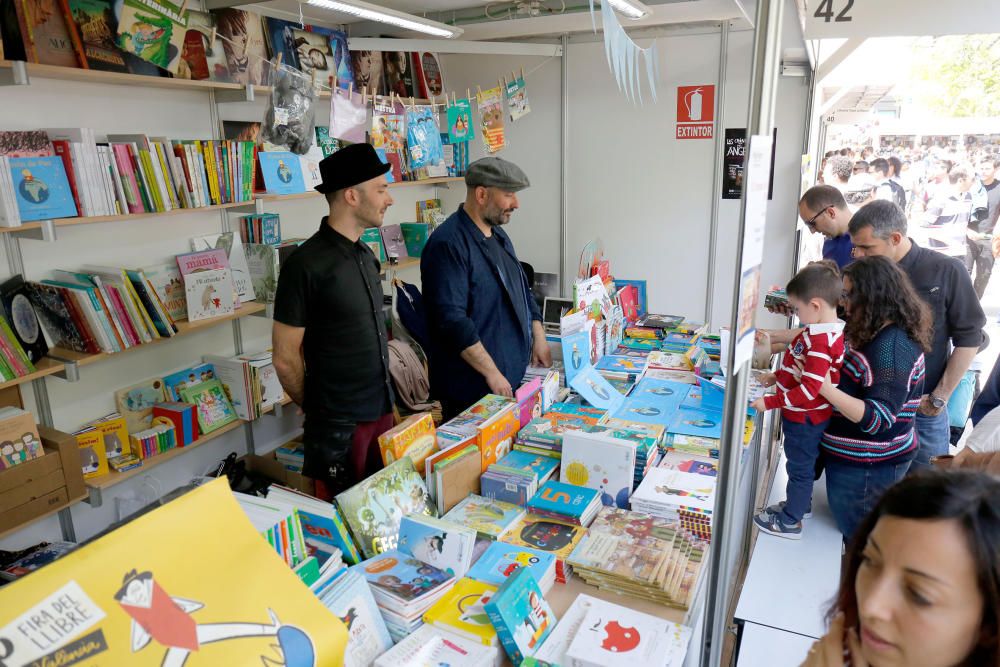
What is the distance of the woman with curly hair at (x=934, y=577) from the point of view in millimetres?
950

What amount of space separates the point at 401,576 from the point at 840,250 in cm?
335

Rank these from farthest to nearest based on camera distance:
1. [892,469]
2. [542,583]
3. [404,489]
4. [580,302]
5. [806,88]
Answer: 1. [806,88]
2. [580,302]
3. [892,469]
4. [404,489]
5. [542,583]

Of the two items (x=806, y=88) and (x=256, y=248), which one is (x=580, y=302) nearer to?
(x=256, y=248)

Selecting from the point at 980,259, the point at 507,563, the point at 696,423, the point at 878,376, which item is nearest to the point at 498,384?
the point at 696,423

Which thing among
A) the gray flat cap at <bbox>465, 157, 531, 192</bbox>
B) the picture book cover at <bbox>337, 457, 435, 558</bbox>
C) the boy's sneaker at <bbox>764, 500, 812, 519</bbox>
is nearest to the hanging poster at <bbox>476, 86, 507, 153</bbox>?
the gray flat cap at <bbox>465, 157, 531, 192</bbox>

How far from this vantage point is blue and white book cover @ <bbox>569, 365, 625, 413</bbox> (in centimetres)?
293

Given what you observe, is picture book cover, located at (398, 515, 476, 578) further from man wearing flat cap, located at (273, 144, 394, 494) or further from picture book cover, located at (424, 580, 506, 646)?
man wearing flat cap, located at (273, 144, 394, 494)

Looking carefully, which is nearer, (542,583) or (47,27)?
(542,583)

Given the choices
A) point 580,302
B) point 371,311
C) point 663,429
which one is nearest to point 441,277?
point 371,311

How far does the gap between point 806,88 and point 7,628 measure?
18.6ft

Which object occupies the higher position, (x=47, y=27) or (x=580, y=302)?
(x=47, y=27)

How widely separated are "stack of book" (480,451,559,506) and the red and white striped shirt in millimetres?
1215

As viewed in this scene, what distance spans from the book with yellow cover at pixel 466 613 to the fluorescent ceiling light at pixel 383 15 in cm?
292

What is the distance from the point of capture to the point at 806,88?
5086mm
